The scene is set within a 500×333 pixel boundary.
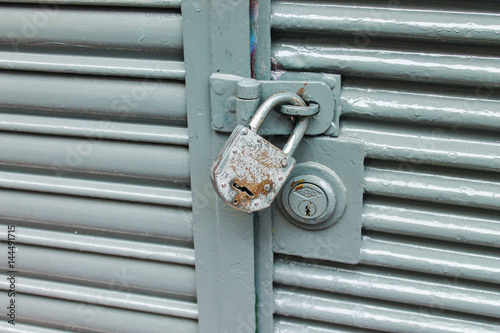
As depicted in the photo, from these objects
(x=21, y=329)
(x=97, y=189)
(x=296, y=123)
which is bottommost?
(x=21, y=329)

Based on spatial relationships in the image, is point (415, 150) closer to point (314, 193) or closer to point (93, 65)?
point (314, 193)

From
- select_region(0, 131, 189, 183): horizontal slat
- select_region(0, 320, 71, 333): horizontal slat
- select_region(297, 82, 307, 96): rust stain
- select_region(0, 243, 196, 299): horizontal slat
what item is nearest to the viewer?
select_region(297, 82, 307, 96): rust stain

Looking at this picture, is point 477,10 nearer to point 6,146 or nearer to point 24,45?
point 24,45

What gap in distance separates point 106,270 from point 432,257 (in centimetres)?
93

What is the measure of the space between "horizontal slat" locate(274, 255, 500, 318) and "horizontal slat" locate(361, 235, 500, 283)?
0.04m

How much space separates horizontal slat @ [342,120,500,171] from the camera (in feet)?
4.00

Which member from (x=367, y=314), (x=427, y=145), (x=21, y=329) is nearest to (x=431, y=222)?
(x=427, y=145)

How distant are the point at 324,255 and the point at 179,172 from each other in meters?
0.44

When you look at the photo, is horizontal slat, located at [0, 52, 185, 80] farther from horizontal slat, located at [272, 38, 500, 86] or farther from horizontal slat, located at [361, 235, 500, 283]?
horizontal slat, located at [361, 235, 500, 283]

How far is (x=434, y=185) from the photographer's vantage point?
1.26 meters

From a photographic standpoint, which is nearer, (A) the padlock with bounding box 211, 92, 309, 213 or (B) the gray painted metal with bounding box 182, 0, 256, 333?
(A) the padlock with bounding box 211, 92, 309, 213

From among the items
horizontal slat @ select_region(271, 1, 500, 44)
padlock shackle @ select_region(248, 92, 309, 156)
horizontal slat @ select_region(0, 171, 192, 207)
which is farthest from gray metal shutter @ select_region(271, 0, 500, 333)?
horizontal slat @ select_region(0, 171, 192, 207)

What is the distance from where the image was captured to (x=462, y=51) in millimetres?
1178

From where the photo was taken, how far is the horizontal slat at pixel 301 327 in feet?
4.84
